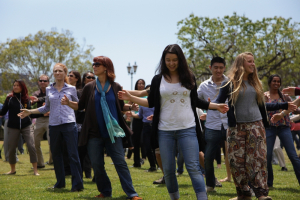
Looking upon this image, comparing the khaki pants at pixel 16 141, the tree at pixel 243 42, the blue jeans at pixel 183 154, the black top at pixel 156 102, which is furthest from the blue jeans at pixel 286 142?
the tree at pixel 243 42

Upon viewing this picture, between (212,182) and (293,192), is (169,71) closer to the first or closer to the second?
(212,182)

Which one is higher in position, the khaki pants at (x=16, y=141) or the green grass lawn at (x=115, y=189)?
the khaki pants at (x=16, y=141)

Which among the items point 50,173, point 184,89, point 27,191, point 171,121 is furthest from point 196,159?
point 50,173

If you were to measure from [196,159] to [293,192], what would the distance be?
3101 millimetres

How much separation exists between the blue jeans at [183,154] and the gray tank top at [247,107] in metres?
1.13

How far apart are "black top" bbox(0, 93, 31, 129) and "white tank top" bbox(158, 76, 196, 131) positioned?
593 centimetres

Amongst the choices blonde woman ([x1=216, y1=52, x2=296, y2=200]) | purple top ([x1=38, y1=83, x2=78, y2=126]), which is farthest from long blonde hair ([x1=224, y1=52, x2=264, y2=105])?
purple top ([x1=38, y1=83, x2=78, y2=126])

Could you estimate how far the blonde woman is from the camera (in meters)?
5.47

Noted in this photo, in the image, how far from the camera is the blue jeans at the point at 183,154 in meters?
4.57

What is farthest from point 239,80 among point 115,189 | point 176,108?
point 115,189

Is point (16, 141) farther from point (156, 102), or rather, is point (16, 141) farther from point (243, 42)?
point (243, 42)

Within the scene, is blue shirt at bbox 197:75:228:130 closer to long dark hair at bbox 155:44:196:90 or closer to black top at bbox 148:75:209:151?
black top at bbox 148:75:209:151

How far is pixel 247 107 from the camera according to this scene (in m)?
5.55

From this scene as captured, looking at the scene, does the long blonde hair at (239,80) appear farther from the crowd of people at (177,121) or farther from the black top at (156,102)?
the black top at (156,102)
